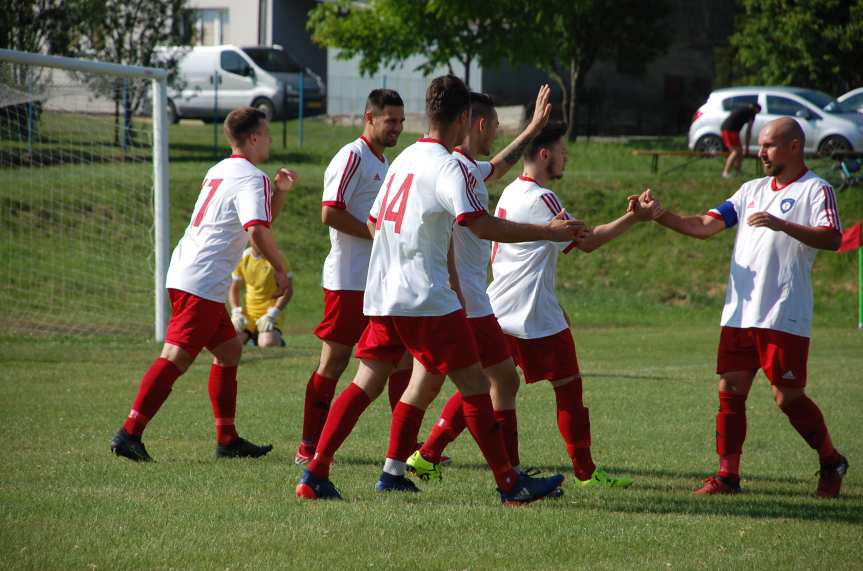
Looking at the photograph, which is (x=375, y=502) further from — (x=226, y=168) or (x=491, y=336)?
(x=226, y=168)

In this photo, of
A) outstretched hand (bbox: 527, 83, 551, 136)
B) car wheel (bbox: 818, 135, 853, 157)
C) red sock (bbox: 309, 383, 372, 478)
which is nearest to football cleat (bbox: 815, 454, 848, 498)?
outstretched hand (bbox: 527, 83, 551, 136)

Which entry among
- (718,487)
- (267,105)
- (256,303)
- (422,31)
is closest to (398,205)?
(718,487)

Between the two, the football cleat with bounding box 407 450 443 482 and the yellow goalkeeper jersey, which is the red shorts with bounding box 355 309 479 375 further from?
the yellow goalkeeper jersey

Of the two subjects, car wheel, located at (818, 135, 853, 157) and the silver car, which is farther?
the silver car

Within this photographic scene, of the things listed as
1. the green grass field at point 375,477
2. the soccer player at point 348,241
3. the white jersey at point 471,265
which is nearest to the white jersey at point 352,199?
the soccer player at point 348,241

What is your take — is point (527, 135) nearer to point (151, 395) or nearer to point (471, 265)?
point (471, 265)

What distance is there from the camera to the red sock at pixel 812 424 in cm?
678

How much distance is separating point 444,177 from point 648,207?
1682mm

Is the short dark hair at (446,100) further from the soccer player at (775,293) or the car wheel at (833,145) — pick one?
the car wheel at (833,145)

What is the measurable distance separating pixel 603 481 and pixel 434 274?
194 cm

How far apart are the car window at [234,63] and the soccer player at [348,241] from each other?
28.3 meters

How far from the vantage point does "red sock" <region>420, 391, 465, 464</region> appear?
6.92 m

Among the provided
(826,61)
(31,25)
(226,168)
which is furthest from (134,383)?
(826,61)

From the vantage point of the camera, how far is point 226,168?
7332mm
